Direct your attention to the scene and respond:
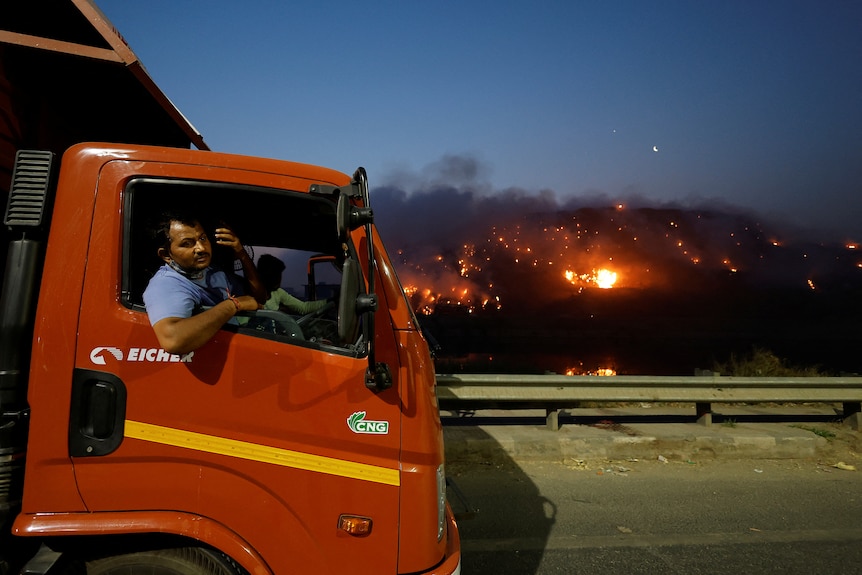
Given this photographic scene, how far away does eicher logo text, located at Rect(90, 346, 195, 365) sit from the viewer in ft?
5.94

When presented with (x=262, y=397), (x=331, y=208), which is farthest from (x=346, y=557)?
(x=331, y=208)

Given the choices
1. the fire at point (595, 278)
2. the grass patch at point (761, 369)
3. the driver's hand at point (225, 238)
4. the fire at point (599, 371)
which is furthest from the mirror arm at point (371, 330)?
the fire at point (595, 278)

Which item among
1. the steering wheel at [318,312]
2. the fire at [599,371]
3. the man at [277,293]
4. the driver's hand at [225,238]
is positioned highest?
the driver's hand at [225,238]

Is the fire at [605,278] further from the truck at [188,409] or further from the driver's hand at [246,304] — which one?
the driver's hand at [246,304]

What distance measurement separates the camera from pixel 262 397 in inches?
73.4

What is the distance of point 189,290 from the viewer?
6.48 feet

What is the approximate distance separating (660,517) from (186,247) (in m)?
3.93

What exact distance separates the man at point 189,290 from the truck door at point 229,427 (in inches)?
2.7

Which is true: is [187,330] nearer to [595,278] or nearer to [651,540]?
[651,540]

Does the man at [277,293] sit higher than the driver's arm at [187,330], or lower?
higher

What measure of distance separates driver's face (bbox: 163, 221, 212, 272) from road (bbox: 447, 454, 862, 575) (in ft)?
8.20

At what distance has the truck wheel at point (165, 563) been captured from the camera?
1808 mm

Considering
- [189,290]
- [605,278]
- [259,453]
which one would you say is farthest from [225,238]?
[605,278]

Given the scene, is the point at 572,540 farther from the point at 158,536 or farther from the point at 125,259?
the point at 125,259
